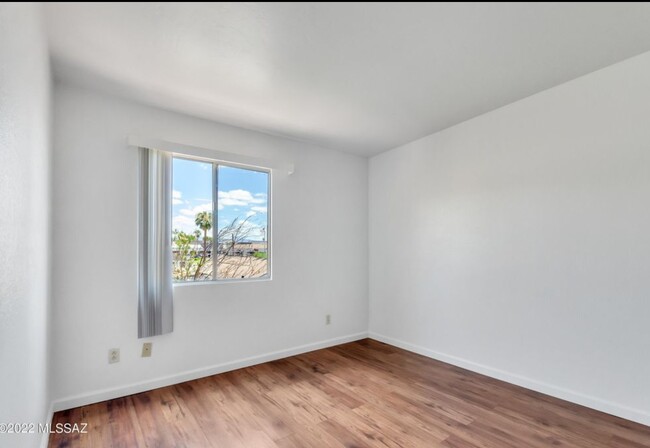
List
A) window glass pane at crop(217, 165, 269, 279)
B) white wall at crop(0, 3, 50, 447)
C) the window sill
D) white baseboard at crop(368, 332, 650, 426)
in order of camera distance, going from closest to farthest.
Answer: white wall at crop(0, 3, 50, 447)
white baseboard at crop(368, 332, 650, 426)
the window sill
window glass pane at crop(217, 165, 269, 279)

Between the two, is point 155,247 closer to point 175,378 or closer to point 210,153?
point 210,153

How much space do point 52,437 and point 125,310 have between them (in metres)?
0.83

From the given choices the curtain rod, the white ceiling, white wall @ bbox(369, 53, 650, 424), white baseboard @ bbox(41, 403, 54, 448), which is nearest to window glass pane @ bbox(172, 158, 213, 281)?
the curtain rod

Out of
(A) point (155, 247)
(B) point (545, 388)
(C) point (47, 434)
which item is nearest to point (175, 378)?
(C) point (47, 434)

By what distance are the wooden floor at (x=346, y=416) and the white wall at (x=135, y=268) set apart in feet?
0.81

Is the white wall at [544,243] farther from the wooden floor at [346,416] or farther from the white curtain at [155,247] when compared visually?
the white curtain at [155,247]

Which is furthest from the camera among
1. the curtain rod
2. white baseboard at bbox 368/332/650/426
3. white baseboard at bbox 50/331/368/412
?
the curtain rod

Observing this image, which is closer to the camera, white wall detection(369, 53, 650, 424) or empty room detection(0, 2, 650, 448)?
empty room detection(0, 2, 650, 448)

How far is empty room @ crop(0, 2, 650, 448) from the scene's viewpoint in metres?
1.64

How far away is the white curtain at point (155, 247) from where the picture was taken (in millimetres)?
2504

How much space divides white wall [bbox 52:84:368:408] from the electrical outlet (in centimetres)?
3

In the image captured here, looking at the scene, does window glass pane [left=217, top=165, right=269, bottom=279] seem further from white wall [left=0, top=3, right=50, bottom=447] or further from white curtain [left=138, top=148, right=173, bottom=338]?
white wall [left=0, top=3, right=50, bottom=447]

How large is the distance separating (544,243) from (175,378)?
125 inches

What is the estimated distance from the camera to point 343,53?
1930mm
